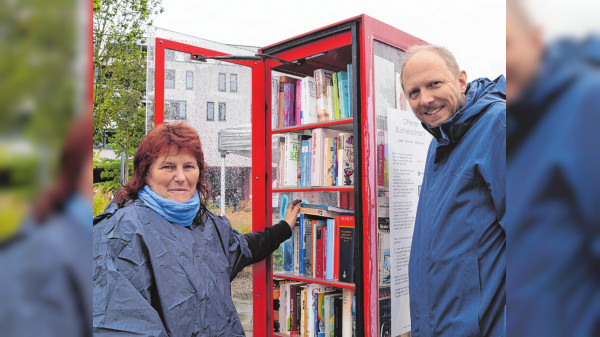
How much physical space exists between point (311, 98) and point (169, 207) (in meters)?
1.30

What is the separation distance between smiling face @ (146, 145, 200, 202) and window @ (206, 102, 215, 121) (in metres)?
0.42

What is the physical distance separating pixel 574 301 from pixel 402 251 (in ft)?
7.65

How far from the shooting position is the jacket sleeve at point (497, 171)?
185 cm

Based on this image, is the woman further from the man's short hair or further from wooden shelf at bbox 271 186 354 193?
the man's short hair

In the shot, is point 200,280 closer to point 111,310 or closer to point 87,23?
point 111,310

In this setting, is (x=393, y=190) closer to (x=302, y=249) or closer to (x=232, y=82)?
(x=302, y=249)

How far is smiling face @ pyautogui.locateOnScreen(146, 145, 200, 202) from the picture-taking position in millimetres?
2316

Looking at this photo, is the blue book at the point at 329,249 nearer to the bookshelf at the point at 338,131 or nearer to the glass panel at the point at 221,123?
the bookshelf at the point at 338,131

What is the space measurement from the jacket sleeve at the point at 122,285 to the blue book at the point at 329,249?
1.21 m

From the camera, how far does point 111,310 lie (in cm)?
190

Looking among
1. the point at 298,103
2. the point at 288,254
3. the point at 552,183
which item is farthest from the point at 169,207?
the point at 552,183

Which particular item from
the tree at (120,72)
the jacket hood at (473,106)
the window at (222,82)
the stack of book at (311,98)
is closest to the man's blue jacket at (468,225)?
the jacket hood at (473,106)

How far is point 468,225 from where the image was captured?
1988mm

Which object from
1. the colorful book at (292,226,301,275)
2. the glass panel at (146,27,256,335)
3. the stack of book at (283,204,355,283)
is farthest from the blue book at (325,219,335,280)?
the glass panel at (146,27,256,335)
